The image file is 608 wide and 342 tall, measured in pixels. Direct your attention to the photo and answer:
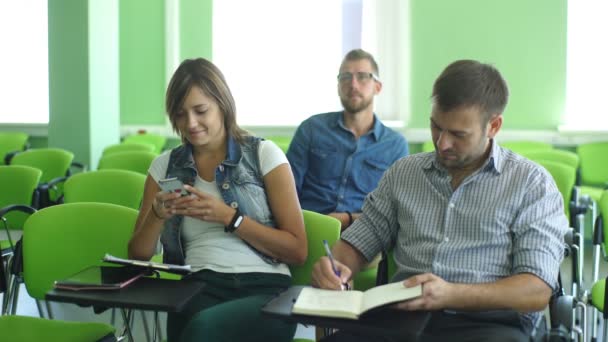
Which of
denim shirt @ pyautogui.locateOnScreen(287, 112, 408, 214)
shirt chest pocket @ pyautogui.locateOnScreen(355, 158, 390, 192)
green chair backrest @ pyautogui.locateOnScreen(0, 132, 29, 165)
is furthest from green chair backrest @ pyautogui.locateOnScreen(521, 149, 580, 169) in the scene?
green chair backrest @ pyautogui.locateOnScreen(0, 132, 29, 165)

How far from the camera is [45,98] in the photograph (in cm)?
768

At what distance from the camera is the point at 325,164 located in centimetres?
354

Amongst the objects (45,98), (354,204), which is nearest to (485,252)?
(354,204)

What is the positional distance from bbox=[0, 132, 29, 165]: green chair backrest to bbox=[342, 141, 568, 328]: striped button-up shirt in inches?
229

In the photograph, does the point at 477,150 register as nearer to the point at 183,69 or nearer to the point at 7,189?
the point at 183,69

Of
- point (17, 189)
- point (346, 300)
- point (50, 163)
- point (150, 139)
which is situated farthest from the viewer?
point (150, 139)

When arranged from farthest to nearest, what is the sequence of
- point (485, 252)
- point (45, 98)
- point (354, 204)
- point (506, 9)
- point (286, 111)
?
point (45, 98), point (286, 111), point (506, 9), point (354, 204), point (485, 252)

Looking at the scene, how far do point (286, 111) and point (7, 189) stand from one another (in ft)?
11.1

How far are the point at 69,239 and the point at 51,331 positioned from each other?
1.30 feet

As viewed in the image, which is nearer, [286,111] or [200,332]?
[200,332]

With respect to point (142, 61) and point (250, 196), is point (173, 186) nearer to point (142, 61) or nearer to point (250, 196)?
point (250, 196)

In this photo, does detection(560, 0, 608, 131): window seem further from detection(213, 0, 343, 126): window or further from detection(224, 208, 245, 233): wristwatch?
detection(224, 208, 245, 233): wristwatch

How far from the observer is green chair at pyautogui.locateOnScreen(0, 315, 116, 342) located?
2.11 m

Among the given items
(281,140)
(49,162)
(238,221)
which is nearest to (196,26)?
(281,140)
